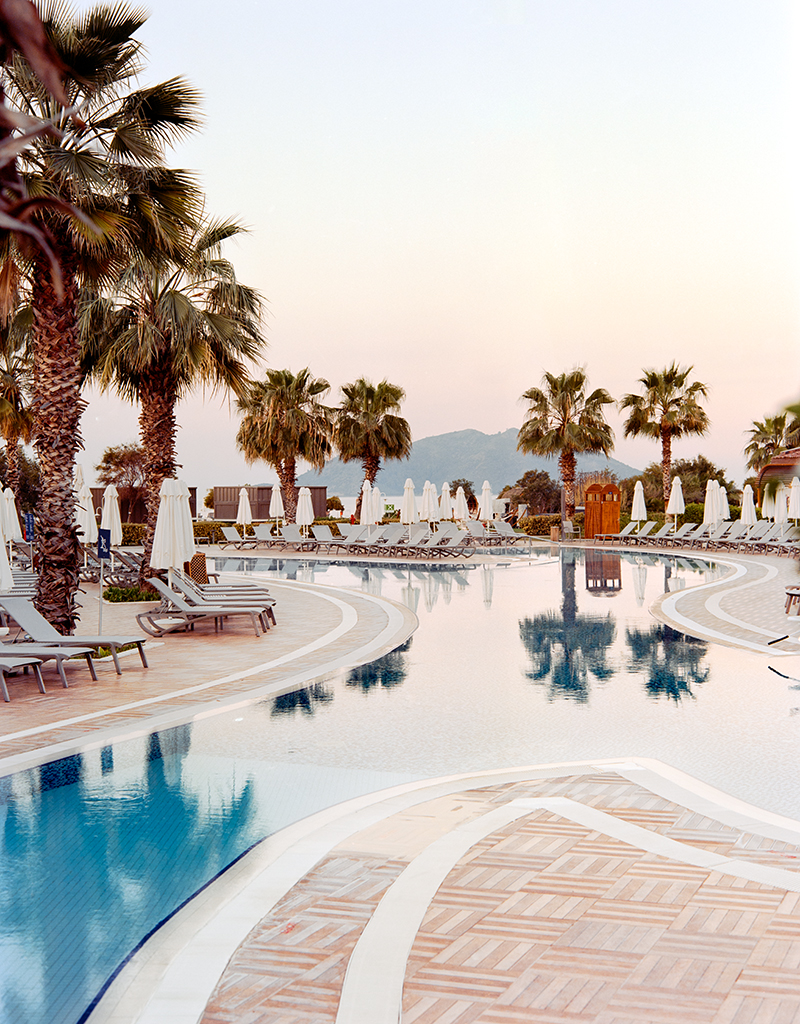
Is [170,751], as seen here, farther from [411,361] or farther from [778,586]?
[411,361]

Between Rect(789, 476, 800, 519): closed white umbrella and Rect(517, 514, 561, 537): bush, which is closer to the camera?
Rect(789, 476, 800, 519): closed white umbrella

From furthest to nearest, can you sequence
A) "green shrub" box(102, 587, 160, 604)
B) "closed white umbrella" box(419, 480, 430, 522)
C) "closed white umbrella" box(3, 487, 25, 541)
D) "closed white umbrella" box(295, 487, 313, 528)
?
"closed white umbrella" box(419, 480, 430, 522), "closed white umbrella" box(295, 487, 313, 528), "green shrub" box(102, 587, 160, 604), "closed white umbrella" box(3, 487, 25, 541)

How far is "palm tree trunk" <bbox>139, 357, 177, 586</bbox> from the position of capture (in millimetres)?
14359

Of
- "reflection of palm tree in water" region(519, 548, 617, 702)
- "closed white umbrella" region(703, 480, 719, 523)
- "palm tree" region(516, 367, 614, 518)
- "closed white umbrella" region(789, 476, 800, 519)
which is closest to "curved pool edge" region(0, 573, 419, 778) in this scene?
"reflection of palm tree in water" region(519, 548, 617, 702)

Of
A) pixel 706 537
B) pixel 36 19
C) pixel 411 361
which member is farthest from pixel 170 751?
pixel 411 361

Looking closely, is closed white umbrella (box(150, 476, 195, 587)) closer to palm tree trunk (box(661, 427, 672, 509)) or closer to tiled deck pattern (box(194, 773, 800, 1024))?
tiled deck pattern (box(194, 773, 800, 1024))

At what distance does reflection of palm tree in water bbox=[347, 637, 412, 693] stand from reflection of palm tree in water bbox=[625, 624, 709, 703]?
2.29 meters

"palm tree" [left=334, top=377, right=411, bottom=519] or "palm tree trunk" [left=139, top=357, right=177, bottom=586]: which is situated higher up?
"palm tree" [left=334, top=377, right=411, bottom=519]

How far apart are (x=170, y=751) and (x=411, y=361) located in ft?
130

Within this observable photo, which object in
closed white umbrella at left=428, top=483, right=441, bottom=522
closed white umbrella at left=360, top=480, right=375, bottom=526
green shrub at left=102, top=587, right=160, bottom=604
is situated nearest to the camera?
green shrub at left=102, top=587, right=160, bottom=604

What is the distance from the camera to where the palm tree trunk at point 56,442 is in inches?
365

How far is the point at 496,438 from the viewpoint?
369 ft

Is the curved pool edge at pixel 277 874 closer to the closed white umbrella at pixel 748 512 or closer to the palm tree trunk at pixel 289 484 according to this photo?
the closed white umbrella at pixel 748 512

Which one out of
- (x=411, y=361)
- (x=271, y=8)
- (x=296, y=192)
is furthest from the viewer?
(x=411, y=361)
